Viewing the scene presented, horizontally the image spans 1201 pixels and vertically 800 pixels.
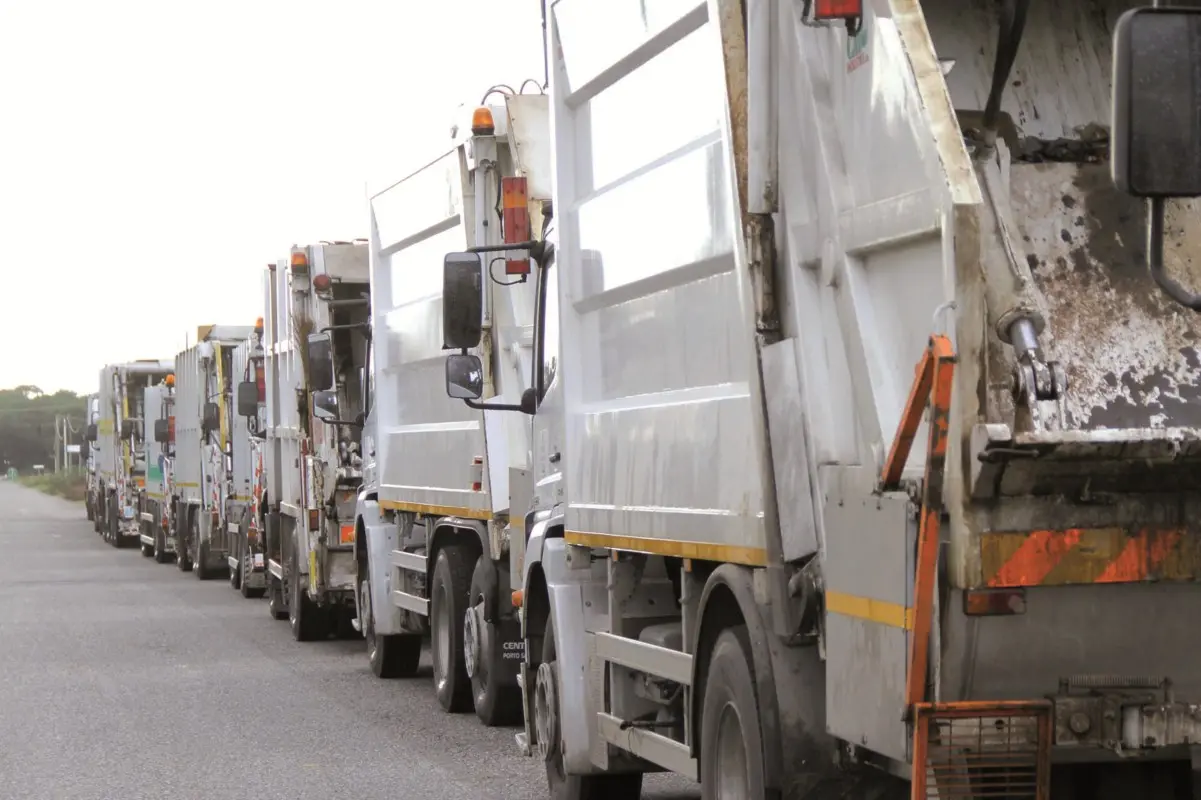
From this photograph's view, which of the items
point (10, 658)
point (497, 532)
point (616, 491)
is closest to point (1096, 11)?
point (616, 491)

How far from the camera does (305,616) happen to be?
1808 centimetres

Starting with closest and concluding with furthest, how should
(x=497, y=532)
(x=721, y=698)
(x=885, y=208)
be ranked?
(x=885, y=208) → (x=721, y=698) → (x=497, y=532)

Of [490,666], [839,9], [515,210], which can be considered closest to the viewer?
[839,9]

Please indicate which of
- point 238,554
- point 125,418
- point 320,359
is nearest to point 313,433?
point 320,359

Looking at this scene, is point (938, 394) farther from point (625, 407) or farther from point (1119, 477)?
point (625, 407)

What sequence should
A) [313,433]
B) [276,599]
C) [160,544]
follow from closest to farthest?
[313,433] < [276,599] < [160,544]

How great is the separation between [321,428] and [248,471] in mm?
7408

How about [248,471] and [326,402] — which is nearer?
[326,402]

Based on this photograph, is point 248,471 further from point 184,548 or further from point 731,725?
point 731,725

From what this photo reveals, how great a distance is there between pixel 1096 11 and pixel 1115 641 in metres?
1.95

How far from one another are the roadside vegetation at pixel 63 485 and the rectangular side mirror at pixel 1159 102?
8420cm

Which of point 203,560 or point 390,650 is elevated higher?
point 203,560

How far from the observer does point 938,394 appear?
470cm

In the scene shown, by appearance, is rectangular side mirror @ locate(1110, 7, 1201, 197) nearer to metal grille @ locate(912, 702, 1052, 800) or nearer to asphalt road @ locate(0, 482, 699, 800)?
metal grille @ locate(912, 702, 1052, 800)
